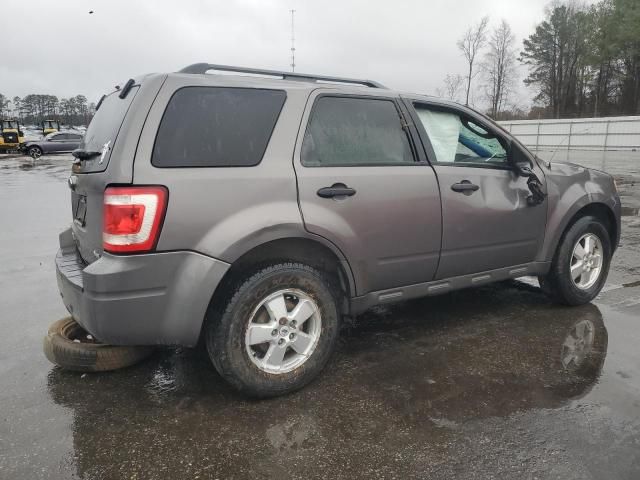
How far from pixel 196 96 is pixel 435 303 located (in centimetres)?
290

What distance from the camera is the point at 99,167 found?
2762 millimetres

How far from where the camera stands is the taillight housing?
2.53 m

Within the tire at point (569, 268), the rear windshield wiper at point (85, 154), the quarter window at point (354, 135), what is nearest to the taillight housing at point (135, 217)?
the rear windshield wiper at point (85, 154)

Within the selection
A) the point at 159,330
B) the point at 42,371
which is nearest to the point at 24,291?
the point at 42,371

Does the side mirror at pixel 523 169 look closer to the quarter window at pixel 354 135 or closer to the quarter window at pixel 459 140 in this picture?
the quarter window at pixel 459 140

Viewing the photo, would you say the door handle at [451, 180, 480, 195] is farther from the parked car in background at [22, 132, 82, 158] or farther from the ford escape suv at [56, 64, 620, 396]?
the parked car in background at [22, 132, 82, 158]

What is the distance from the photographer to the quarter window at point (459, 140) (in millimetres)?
3650

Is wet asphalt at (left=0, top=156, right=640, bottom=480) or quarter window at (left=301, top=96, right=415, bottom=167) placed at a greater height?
quarter window at (left=301, top=96, right=415, bottom=167)

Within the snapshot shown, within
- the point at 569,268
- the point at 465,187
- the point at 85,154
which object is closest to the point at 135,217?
the point at 85,154

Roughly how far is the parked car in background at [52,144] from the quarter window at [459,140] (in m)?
31.9

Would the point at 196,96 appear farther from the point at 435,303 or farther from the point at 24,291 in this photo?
the point at 24,291

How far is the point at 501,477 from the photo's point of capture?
226cm

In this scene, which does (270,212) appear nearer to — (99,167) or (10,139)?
(99,167)

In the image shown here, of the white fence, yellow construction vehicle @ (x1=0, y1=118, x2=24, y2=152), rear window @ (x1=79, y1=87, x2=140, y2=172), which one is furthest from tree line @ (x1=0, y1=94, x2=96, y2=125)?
rear window @ (x1=79, y1=87, x2=140, y2=172)
